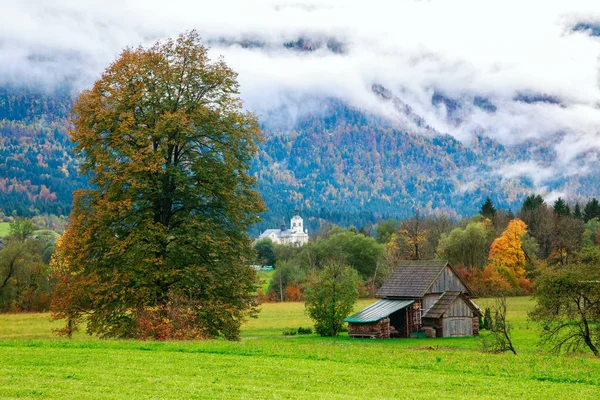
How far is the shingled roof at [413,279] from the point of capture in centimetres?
5634

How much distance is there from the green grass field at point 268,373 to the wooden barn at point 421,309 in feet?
96.0

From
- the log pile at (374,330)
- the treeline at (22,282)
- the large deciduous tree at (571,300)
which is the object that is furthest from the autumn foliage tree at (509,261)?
the large deciduous tree at (571,300)

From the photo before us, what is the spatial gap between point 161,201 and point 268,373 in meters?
15.4

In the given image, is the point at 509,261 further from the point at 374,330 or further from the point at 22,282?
the point at 22,282

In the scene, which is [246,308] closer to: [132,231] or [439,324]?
[132,231]

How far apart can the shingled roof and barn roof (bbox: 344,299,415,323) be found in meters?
0.81

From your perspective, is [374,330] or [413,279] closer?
[374,330]

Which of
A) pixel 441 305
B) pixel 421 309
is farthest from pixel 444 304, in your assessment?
pixel 421 309

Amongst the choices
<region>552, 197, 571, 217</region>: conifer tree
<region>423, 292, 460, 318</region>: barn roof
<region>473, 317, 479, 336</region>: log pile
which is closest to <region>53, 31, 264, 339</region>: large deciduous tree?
<region>423, 292, 460, 318</region>: barn roof

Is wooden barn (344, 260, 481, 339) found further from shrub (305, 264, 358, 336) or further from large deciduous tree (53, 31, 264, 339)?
large deciduous tree (53, 31, 264, 339)

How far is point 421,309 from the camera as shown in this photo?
5609cm

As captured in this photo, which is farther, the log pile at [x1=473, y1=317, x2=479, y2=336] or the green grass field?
the log pile at [x1=473, y1=317, x2=479, y2=336]

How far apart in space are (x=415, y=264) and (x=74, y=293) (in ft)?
116

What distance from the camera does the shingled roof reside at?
185 ft
